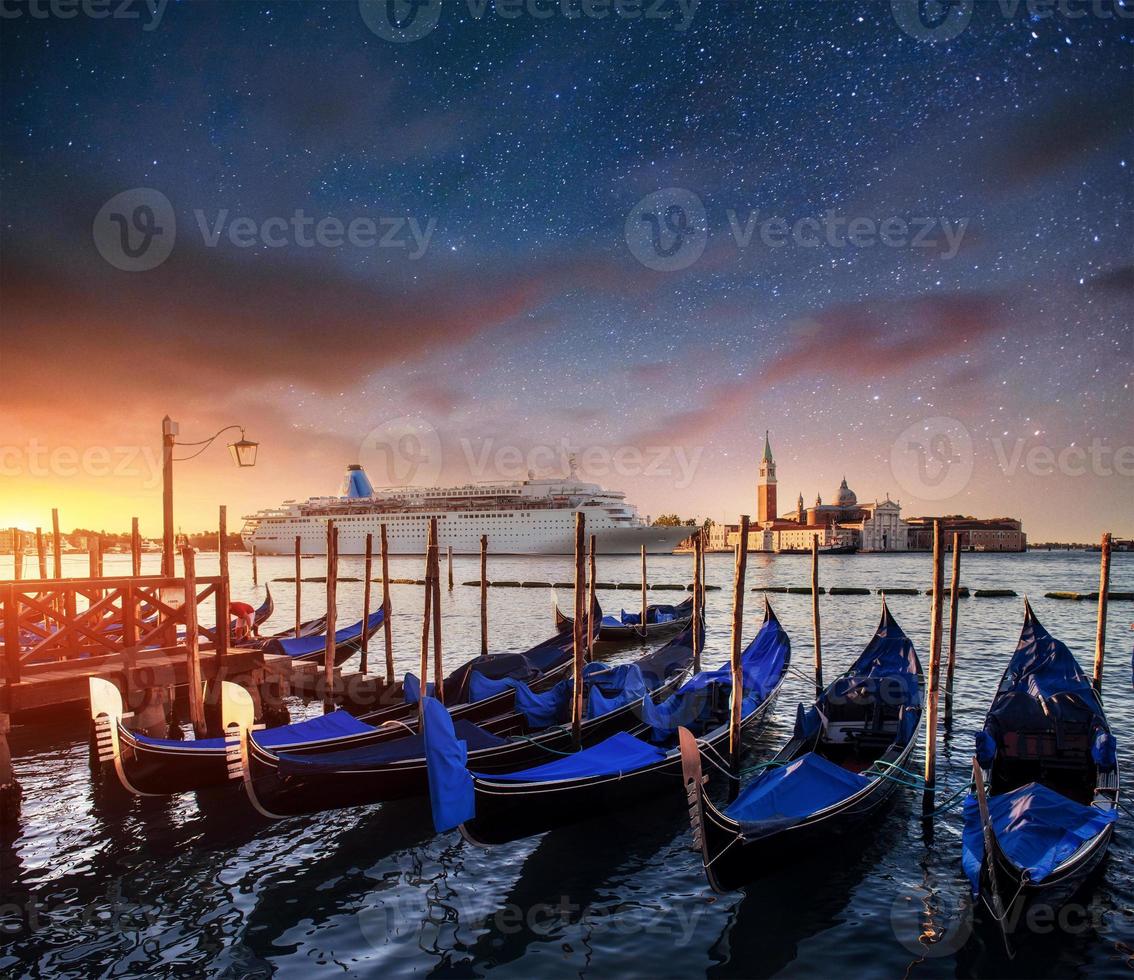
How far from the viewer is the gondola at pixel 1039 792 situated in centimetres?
485

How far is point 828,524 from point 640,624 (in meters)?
107

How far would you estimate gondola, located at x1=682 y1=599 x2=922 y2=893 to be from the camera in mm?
5207

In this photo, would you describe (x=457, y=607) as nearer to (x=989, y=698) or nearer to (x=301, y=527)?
(x=989, y=698)

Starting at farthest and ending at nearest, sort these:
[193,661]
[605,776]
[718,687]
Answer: [718,687]
[193,661]
[605,776]

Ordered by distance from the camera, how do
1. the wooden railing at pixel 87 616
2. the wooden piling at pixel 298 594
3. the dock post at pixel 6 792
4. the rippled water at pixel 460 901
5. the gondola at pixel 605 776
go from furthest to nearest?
the wooden piling at pixel 298 594, the wooden railing at pixel 87 616, the dock post at pixel 6 792, the gondola at pixel 605 776, the rippled water at pixel 460 901

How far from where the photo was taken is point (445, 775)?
17.6 feet

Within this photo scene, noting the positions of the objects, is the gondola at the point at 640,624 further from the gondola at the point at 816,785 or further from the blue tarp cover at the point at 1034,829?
the blue tarp cover at the point at 1034,829

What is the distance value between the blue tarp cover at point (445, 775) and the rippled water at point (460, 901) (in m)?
0.78

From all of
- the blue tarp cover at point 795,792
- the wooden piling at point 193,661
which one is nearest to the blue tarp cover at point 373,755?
the wooden piling at point 193,661

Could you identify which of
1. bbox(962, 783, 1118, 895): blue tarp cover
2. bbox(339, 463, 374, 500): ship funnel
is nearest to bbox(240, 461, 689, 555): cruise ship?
bbox(339, 463, 374, 500): ship funnel

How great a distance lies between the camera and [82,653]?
1133 cm

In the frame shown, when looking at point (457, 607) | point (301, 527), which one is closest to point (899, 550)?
point (301, 527)

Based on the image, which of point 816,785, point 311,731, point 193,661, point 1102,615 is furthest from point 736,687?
point 1102,615

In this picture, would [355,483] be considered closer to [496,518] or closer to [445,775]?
[496,518]
